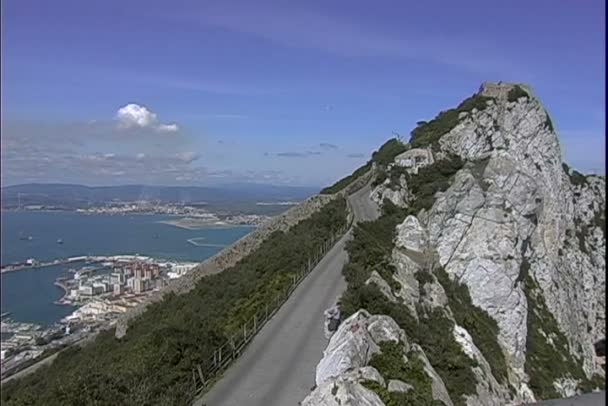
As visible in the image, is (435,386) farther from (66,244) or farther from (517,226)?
(66,244)

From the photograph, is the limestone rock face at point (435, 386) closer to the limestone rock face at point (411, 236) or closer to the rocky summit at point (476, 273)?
the rocky summit at point (476, 273)

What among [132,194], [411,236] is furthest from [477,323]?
[132,194]

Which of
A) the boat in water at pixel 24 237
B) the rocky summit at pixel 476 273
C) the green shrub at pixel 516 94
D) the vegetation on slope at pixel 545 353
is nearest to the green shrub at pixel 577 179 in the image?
the rocky summit at pixel 476 273

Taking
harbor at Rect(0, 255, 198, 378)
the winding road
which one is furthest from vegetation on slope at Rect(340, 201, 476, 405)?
harbor at Rect(0, 255, 198, 378)

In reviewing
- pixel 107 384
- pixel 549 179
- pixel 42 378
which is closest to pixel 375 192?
pixel 549 179

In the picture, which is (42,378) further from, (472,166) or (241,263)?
(472,166)

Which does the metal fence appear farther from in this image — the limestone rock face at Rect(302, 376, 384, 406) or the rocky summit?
the limestone rock face at Rect(302, 376, 384, 406)

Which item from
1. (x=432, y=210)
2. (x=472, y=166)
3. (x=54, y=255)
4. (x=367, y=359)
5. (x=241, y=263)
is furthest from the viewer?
(x=54, y=255)
